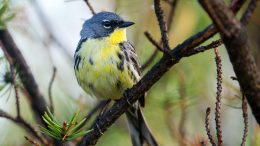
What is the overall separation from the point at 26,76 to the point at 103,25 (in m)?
0.65

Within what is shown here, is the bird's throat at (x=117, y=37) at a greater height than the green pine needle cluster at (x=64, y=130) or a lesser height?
lesser

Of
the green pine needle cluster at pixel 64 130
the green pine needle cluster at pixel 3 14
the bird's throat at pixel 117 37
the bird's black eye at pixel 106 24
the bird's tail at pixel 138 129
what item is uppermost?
the green pine needle cluster at pixel 3 14

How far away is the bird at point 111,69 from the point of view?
2.66 m

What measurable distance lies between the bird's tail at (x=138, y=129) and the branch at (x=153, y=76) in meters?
0.53

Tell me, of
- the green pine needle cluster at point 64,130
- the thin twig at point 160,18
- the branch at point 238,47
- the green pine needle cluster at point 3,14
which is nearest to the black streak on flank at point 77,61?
the green pine needle cluster at point 3,14

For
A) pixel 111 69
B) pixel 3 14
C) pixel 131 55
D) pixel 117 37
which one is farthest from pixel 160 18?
pixel 117 37

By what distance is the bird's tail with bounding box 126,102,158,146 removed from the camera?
8.36 feet

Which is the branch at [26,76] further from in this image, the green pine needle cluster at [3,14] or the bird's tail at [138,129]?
the bird's tail at [138,129]

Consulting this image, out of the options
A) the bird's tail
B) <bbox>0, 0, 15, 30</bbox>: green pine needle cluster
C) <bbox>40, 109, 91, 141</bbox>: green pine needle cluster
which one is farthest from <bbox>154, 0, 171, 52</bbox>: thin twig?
the bird's tail

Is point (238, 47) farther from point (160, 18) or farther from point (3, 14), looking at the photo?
point (3, 14)

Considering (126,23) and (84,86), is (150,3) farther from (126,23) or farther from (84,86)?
(84,86)

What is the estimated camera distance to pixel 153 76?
1.50 meters

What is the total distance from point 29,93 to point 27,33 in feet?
3.05

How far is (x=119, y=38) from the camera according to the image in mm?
2895
